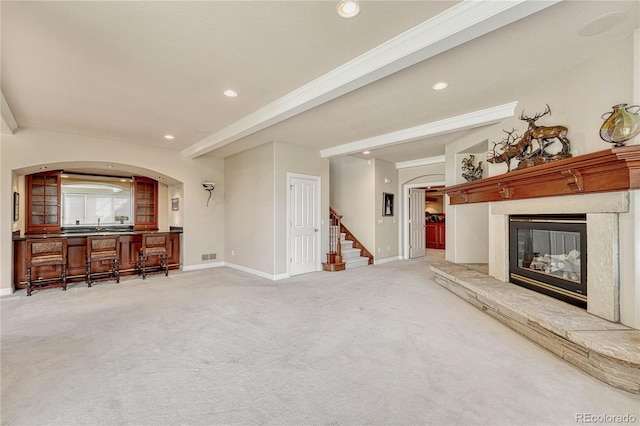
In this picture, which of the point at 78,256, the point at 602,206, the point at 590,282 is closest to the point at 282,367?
the point at 590,282

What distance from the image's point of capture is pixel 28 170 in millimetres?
4941

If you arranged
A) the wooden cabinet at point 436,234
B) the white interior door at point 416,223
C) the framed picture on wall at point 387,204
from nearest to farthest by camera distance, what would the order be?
the framed picture on wall at point 387,204 < the white interior door at point 416,223 < the wooden cabinet at point 436,234

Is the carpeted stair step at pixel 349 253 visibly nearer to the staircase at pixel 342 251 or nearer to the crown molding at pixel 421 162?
the staircase at pixel 342 251

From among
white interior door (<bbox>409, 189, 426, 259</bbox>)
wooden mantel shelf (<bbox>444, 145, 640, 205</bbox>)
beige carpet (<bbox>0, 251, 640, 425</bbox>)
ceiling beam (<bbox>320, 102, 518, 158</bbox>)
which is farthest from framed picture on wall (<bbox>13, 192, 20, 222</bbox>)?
white interior door (<bbox>409, 189, 426, 259</bbox>)

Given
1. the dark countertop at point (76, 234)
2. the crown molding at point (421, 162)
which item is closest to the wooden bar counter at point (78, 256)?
the dark countertop at point (76, 234)

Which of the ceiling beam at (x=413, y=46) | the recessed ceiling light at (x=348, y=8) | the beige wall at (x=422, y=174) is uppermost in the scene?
the recessed ceiling light at (x=348, y=8)

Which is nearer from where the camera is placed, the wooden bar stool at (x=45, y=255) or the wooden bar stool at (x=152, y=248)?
the wooden bar stool at (x=45, y=255)

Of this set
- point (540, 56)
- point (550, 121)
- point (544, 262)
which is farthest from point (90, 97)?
point (544, 262)

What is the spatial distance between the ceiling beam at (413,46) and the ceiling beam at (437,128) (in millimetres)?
2061

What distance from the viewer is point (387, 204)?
741cm

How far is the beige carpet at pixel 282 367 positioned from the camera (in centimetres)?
175

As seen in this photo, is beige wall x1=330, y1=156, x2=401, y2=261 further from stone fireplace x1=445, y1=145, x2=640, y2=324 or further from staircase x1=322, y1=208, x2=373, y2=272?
stone fireplace x1=445, y1=145, x2=640, y2=324

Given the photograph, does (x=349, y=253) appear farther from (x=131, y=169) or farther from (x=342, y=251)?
(x=131, y=169)

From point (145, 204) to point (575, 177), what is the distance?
795 cm
